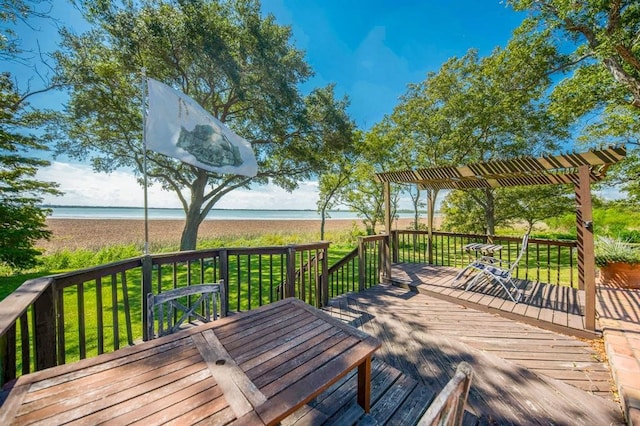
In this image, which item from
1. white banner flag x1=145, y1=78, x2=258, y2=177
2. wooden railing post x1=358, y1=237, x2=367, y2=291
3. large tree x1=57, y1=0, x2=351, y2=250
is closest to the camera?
white banner flag x1=145, y1=78, x2=258, y2=177

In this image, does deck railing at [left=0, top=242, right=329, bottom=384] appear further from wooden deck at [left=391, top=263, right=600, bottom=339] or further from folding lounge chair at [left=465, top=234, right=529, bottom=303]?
folding lounge chair at [left=465, top=234, right=529, bottom=303]

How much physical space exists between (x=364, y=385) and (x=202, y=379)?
1.09 metres

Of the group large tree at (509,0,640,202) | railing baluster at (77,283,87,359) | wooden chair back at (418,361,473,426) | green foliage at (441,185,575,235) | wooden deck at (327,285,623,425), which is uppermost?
large tree at (509,0,640,202)

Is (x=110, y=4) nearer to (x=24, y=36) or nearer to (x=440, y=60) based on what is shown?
(x=24, y=36)

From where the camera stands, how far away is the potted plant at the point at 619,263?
12.8ft

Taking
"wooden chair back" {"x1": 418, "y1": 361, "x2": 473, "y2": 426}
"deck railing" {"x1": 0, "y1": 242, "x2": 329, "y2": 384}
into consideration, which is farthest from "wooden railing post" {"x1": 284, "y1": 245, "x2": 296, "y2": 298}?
"wooden chair back" {"x1": 418, "y1": 361, "x2": 473, "y2": 426}

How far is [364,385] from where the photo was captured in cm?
171

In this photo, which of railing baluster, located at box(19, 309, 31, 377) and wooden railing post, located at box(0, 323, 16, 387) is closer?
wooden railing post, located at box(0, 323, 16, 387)

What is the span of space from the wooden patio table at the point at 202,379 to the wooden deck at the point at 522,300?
309 centimetres

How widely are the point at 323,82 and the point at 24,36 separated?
837cm

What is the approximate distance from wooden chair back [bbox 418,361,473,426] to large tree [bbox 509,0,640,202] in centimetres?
687

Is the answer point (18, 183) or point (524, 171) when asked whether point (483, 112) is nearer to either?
point (524, 171)

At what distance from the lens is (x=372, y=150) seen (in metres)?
11.2

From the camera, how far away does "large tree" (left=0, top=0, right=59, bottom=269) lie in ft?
20.7
